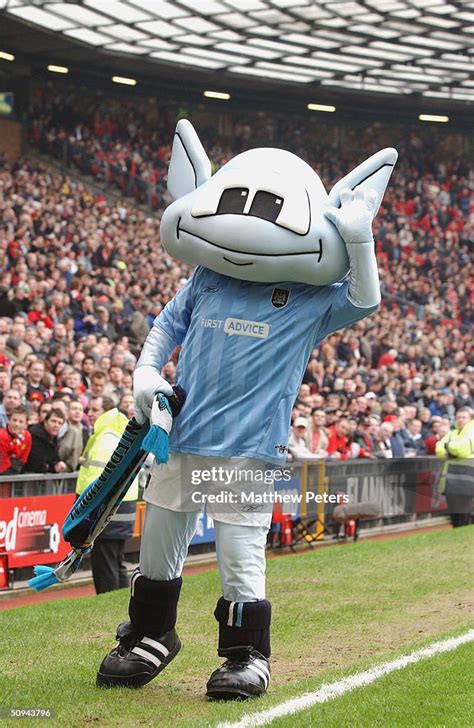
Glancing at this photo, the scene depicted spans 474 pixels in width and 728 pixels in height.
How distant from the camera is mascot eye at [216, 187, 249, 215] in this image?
486 cm

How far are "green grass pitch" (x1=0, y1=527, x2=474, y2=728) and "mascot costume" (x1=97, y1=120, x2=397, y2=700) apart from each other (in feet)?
0.88

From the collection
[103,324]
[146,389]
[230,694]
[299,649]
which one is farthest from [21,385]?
[230,694]

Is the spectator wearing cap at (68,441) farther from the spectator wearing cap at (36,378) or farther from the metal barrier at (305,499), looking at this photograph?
the spectator wearing cap at (36,378)

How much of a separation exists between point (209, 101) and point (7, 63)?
19.5 feet

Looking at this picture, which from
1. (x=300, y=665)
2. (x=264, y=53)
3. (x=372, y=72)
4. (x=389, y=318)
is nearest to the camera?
(x=300, y=665)

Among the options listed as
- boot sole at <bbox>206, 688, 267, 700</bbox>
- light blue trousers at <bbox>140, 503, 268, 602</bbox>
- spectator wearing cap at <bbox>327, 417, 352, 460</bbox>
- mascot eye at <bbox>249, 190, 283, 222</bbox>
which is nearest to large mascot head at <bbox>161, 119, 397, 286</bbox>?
mascot eye at <bbox>249, 190, 283, 222</bbox>

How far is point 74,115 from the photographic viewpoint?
2756 cm

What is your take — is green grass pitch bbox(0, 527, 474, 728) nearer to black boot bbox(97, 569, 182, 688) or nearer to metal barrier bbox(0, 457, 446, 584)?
black boot bbox(97, 569, 182, 688)

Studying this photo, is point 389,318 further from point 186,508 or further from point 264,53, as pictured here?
point 186,508

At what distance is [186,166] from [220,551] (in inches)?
66.4

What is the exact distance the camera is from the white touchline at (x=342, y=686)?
430 centimetres

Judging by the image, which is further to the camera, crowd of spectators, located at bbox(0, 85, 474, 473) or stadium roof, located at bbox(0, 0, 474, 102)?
stadium roof, located at bbox(0, 0, 474, 102)

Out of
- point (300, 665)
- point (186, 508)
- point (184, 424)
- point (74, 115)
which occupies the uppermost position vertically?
point (74, 115)

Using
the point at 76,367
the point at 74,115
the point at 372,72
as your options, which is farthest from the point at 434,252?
the point at 76,367
